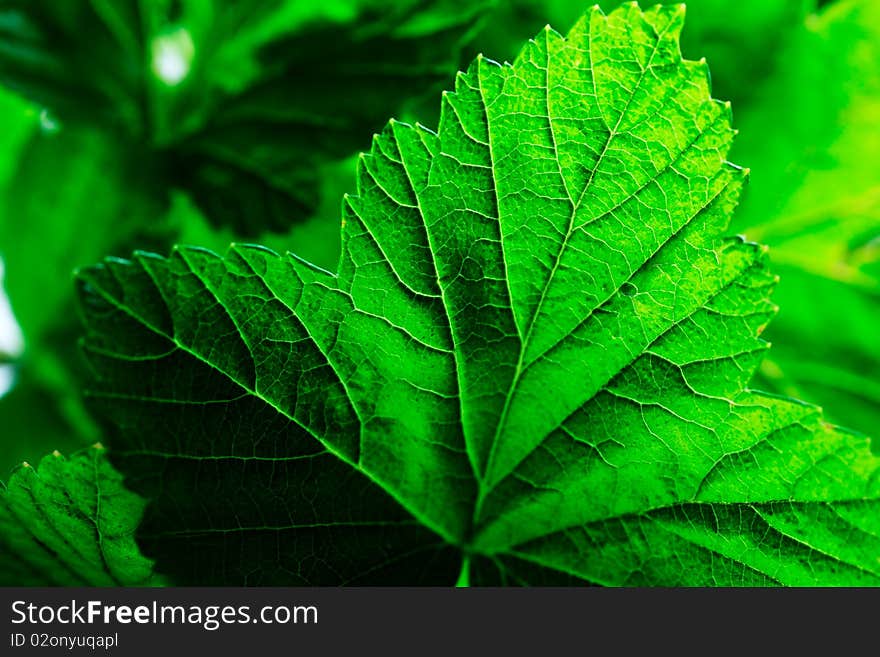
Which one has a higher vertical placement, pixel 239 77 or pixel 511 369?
pixel 239 77

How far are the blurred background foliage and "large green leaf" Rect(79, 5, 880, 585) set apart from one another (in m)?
0.11

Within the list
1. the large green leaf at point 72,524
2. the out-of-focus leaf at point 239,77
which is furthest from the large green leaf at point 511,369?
the out-of-focus leaf at point 239,77

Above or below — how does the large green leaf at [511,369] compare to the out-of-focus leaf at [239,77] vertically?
below

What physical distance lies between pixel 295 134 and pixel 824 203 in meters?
0.31

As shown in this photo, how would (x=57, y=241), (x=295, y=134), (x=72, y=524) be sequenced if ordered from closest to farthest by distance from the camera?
(x=72, y=524), (x=295, y=134), (x=57, y=241)

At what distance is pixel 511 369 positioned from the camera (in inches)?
9.9

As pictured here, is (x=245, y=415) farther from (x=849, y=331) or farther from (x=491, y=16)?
(x=849, y=331)

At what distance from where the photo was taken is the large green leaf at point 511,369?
0.23m

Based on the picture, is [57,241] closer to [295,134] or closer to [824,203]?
[295,134]

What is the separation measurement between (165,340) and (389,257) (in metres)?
0.07

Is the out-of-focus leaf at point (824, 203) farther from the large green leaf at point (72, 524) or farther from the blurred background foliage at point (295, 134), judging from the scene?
the large green leaf at point (72, 524)

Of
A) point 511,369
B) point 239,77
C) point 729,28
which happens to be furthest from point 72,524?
point 729,28

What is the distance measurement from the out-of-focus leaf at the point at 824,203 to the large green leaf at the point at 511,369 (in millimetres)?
221

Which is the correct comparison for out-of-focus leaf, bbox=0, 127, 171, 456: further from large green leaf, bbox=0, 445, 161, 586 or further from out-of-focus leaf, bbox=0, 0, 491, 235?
large green leaf, bbox=0, 445, 161, 586
